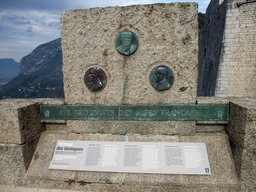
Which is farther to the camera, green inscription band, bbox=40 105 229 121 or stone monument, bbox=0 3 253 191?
green inscription band, bbox=40 105 229 121

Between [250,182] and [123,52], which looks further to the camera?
[123,52]

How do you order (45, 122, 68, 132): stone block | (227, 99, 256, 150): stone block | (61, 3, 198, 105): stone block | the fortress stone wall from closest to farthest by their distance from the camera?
(227, 99, 256, 150): stone block
(61, 3, 198, 105): stone block
(45, 122, 68, 132): stone block
the fortress stone wall

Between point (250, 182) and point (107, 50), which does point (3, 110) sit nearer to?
point (107, 50)

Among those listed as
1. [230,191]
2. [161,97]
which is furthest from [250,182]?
[161,97]

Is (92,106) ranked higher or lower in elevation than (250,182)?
higher

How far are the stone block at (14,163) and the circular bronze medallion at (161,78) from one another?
1.96m

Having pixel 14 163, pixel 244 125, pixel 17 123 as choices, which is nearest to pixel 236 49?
pixel 244 125

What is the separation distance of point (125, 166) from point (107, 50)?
1570mm

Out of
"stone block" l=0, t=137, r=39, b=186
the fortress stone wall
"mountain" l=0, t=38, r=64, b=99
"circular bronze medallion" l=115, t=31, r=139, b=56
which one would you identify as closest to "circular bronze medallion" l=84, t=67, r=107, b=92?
"circular bronze medallion" l=115, t=31, r=139, b=56

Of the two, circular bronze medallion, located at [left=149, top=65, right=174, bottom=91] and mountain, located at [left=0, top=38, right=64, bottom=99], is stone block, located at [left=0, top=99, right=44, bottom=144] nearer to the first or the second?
circular bronze medallion, located at [left=149, top=65, right=174, bottom=91]

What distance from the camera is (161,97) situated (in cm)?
228

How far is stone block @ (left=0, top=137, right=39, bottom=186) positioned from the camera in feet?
7.23

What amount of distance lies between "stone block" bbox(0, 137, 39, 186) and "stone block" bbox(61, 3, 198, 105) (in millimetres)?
987

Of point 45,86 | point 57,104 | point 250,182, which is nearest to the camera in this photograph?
point 250,182
